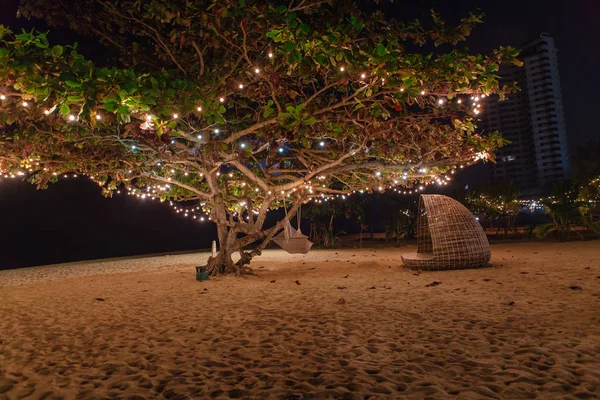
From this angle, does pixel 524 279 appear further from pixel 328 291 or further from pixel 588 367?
pixel 588 367

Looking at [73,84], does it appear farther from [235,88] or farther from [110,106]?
[235,88]

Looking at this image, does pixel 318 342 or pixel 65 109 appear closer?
pixel 318 342

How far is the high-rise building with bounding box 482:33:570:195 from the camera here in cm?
4575

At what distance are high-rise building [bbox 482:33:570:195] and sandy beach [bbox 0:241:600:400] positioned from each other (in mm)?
45796

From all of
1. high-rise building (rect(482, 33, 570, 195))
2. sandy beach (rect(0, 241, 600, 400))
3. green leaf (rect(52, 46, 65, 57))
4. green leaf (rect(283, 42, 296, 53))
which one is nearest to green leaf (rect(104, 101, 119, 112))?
green leaf (rect(52, 46, 65, 57))

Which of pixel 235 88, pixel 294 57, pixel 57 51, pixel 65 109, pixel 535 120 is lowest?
pixel 65 109

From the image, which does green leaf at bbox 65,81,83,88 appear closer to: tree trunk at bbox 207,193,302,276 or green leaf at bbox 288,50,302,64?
green leaf at bbox 288,50,302,64

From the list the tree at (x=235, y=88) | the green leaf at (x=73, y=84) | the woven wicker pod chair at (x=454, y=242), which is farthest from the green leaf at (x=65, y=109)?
the woven wicker pod chair at (x=454, y=242)

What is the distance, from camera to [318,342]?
303 cm

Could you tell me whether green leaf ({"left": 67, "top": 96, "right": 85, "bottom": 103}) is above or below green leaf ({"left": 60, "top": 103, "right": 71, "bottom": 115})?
above

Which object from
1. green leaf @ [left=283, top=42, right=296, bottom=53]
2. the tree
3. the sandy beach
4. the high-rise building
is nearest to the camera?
the sandy beach

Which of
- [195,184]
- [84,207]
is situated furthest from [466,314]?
[84,207]

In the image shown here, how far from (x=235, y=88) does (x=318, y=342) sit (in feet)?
13.6

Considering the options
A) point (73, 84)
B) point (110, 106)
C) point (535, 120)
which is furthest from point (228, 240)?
point (535, 120)
